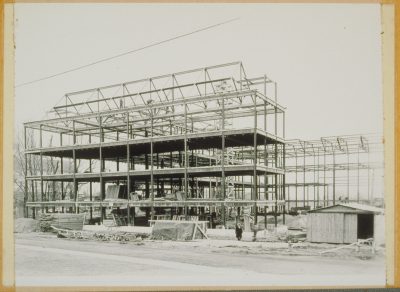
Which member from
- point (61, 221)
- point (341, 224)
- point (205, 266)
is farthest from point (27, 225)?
point (341, 224)

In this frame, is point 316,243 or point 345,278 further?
point 316,243

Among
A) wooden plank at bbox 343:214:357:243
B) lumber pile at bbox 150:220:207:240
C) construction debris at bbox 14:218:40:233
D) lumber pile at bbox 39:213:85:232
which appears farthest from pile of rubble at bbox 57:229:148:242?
wooden plank at bbox 343:214:357:243

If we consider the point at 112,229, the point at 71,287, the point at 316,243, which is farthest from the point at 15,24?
the point at 112,229

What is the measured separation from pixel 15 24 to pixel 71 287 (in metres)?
9.83

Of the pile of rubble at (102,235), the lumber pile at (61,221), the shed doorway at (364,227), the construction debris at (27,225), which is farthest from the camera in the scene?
the construction debris at (27,225)

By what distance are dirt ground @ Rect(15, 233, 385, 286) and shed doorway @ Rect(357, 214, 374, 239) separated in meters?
2.20

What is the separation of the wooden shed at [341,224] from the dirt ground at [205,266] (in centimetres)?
87

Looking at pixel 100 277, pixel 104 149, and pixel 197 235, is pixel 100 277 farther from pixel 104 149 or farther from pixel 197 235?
pixel 104 149

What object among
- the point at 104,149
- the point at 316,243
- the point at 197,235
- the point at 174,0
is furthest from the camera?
the point at 104,149

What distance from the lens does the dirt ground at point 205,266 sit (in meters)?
15.2

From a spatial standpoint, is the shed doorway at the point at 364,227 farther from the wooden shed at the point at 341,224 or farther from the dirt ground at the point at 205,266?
the dirt ground at the point at 205,266

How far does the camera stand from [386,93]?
14945mm

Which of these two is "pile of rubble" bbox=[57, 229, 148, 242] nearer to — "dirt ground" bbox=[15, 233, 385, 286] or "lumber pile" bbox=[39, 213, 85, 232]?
"lumber pile" bbox=[39, 213, 85, 232]

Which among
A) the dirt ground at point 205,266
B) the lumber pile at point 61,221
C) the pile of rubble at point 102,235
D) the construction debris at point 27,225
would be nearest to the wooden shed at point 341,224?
the dirt ground at point 205,266
